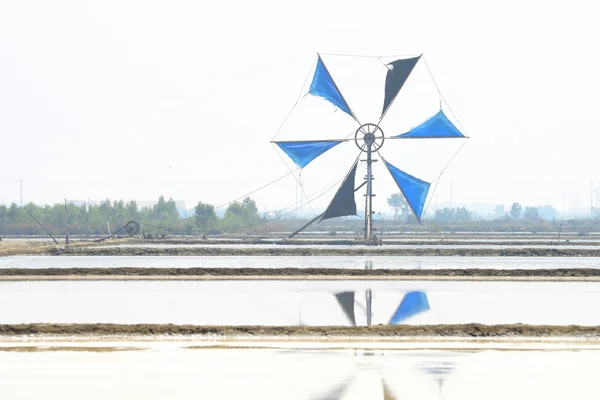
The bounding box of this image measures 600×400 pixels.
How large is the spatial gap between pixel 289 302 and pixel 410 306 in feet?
9.84

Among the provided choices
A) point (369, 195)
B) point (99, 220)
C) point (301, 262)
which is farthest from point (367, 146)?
point (99, 220)

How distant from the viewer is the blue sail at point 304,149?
61.4m

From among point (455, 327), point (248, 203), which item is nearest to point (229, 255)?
point (455, 327)

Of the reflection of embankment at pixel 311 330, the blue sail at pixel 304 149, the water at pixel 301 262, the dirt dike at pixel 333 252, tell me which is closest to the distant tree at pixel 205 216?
the blue sail at pixel 304 149

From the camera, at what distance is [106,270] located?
36.0 metres

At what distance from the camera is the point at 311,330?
65.2 feet

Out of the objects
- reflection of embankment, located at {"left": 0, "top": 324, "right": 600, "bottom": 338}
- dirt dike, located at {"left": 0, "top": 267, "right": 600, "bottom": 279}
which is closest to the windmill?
dirt dike, located at {"left": 0, "top": 267, "right": 600, "bottom": 279}

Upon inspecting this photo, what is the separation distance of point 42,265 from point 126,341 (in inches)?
923
